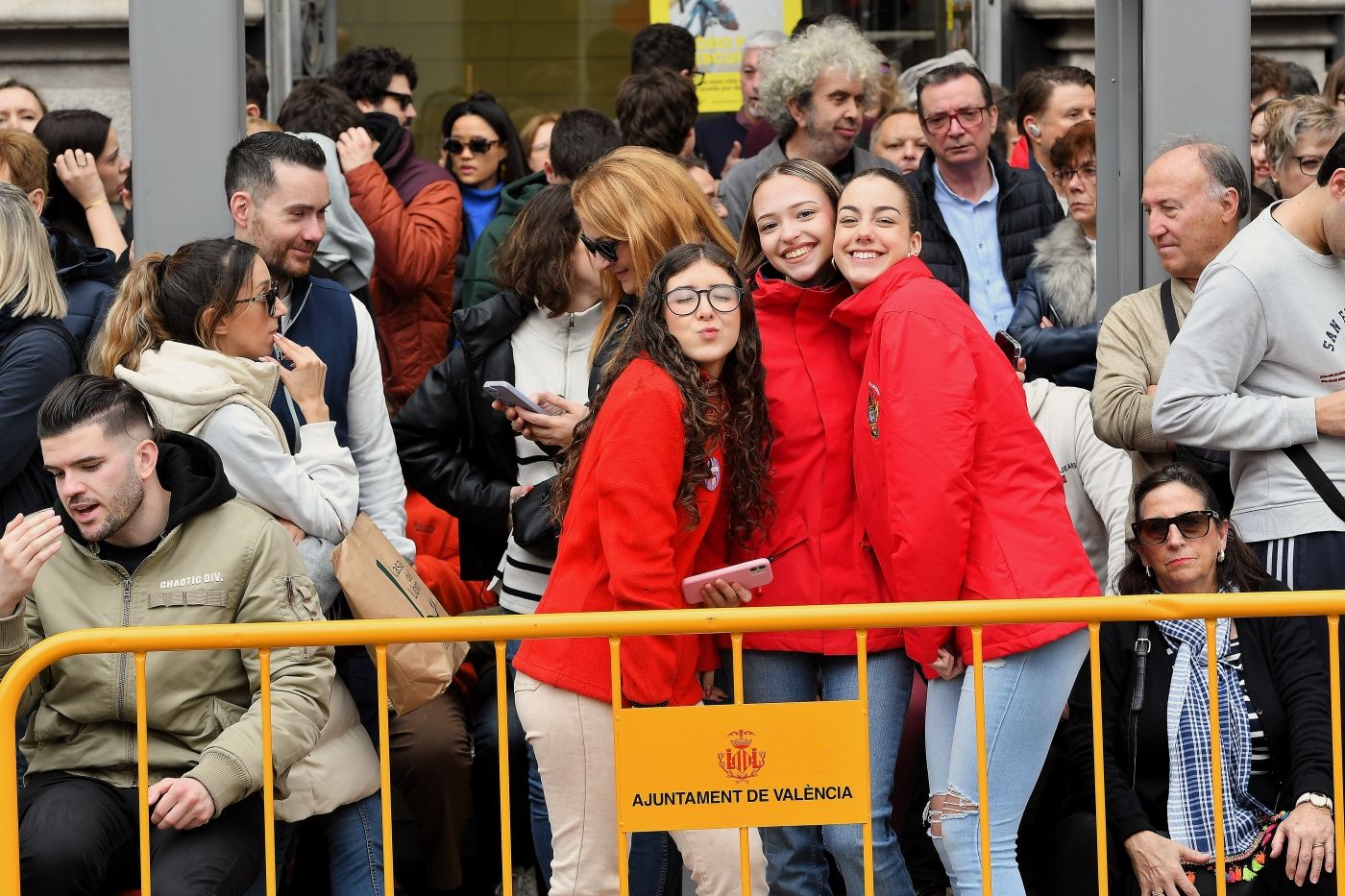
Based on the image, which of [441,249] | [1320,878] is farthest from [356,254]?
[1320,878]

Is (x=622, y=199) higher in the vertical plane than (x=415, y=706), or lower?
higher

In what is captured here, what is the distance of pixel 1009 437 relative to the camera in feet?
13.3

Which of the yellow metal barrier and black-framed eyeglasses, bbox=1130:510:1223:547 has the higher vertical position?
black-framed eyeglasses, bbox=1130:510:1223:547

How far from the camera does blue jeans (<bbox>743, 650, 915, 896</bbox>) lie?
416cm

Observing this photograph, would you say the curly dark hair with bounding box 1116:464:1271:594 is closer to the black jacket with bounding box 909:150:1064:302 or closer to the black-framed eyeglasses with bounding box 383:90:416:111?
the black jacket with bounding box 909:150:1064:302

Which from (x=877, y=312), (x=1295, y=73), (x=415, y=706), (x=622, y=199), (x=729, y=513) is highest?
(x=1295, y=73)

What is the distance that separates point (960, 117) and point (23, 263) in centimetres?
318

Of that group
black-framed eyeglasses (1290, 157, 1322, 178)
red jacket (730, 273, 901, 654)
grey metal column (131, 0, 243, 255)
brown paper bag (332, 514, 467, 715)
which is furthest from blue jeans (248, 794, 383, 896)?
black-framed eyeglasses (1290, 157, 1322, 178)

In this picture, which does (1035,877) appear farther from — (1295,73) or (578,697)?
(1295,73)

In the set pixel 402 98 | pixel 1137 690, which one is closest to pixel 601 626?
pixel 1137 690

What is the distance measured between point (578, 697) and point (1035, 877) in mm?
1726

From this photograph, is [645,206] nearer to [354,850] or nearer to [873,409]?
[873,409]

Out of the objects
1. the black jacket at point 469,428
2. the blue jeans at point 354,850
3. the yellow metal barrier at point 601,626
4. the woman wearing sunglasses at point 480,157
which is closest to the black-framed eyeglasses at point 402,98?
the woman wearing sunglasses at point 480,157

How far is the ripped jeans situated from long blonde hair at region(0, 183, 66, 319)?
2.75 metres
